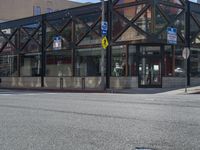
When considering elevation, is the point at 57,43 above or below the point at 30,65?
above

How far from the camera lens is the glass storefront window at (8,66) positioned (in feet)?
165

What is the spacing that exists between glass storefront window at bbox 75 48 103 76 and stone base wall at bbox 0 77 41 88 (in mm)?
6055

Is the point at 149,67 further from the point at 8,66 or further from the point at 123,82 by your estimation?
the point at 8,66

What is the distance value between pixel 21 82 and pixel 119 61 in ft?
48.4

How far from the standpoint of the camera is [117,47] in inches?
1492

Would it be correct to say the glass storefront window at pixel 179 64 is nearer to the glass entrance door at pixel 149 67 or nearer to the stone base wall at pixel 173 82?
the stone base wall at pixel 173 82

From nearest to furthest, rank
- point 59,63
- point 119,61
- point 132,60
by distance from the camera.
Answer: point 132,60
point 119,61
point 59,63

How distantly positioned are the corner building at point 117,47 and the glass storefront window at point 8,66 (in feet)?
7.87

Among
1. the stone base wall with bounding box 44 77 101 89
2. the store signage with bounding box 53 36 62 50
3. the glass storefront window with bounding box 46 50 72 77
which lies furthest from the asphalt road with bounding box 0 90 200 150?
the store signage with bounding box 53 36 62 50

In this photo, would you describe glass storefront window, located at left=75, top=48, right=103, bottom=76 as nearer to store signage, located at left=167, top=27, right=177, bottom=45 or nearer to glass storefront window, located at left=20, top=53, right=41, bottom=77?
glass storefront window, located at left=20, top=53, right=41, bottom=77

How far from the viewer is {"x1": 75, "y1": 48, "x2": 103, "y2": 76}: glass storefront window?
39906 millimetres

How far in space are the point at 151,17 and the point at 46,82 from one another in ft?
48.1

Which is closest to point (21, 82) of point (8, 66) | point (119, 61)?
point (8, 66)

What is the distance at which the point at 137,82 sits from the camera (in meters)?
36.4
